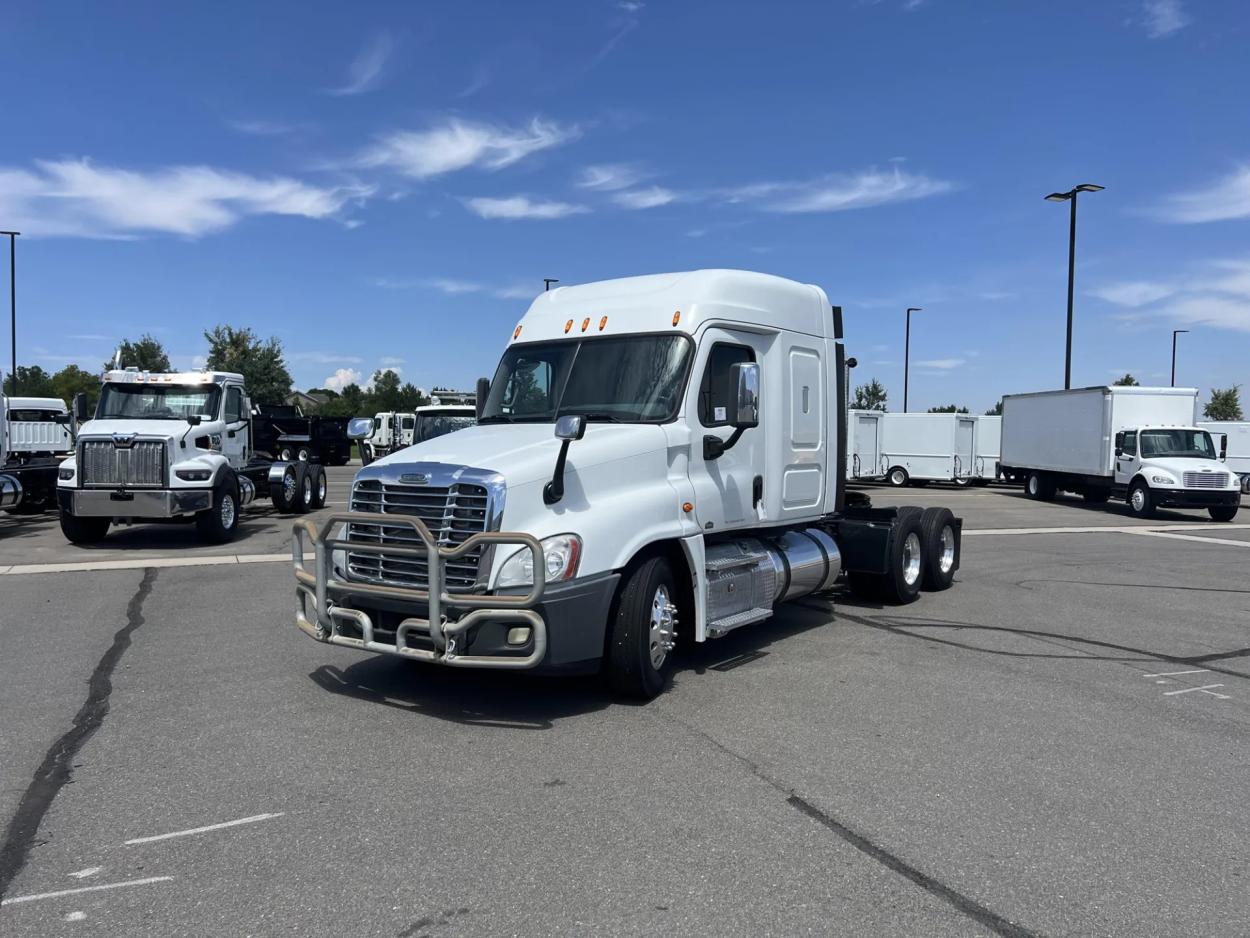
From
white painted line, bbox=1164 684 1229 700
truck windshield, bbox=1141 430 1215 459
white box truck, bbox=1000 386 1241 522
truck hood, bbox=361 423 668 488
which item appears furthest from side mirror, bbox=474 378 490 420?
truck windshield, bbox=1141 430 1215 459

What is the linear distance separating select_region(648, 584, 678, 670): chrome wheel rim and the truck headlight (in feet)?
2.54

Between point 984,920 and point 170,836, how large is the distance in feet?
10.6

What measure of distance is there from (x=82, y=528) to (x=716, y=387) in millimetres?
11227

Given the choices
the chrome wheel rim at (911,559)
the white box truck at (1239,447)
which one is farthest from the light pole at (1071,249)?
the chrome wheel rim at (911,559)

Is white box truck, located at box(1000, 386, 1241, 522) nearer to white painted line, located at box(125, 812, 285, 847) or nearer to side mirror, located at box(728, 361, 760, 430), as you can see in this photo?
side mirror, located at box(728, 361, 760, 430)

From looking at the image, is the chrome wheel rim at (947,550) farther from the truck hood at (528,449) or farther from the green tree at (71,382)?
the green tree at (71,382)

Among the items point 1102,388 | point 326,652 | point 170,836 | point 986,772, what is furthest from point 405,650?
point 1102,388

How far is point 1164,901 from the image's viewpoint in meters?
3.44

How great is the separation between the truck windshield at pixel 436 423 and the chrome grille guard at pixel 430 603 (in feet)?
45.9

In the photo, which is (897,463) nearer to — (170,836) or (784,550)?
(784,550)

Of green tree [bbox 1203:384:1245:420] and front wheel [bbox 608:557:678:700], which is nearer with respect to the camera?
front wheel [bbox 608:557:678:700]

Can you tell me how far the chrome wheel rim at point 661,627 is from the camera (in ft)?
19.5

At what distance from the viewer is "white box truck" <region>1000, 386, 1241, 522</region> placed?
2177 cm

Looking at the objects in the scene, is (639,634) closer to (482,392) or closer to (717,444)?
(717,444)
